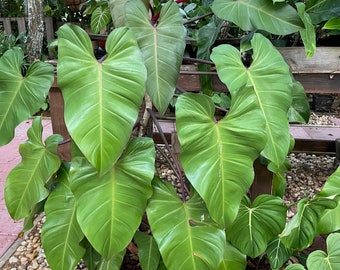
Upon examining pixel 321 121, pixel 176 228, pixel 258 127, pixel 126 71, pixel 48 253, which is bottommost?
pixel 321 121

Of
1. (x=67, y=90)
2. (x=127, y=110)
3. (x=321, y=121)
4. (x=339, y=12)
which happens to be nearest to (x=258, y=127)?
(x=127, y=110)

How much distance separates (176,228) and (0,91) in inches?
26.2

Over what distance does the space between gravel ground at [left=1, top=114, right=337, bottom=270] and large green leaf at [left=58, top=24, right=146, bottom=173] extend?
837 millimetres

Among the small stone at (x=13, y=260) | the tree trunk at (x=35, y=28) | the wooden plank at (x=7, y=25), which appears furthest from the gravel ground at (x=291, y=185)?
the wooden plank at (x=7, y=25)

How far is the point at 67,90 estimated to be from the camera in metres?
0.86

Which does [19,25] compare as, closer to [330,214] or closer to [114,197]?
[114,197]

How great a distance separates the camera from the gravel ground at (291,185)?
1467 mm

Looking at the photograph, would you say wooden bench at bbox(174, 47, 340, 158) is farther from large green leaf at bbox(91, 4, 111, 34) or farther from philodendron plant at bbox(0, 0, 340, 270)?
large green leaf at bbox(91, 4, 111, 34)

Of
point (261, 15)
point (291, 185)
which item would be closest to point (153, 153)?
point (261, 15)

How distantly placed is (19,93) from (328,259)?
Result: 3.26 ft

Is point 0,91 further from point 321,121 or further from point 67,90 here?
point 321,121

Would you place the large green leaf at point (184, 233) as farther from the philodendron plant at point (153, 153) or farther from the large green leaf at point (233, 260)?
the large green leaf at point (233, 260)

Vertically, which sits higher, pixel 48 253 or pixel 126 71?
pixel 126 71

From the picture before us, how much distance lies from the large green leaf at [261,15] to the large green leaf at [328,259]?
2.02ft
